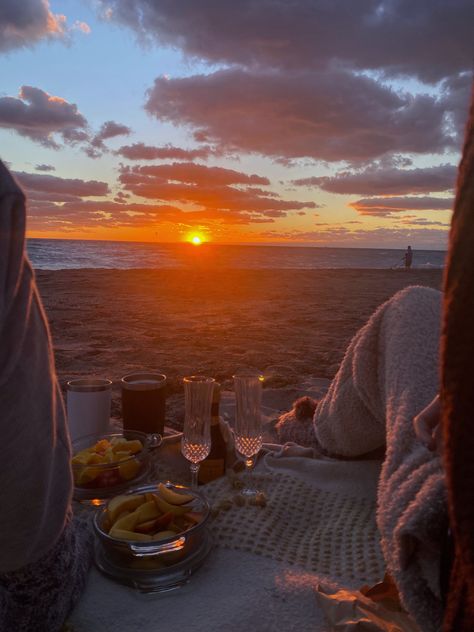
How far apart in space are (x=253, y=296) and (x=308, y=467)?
845cm

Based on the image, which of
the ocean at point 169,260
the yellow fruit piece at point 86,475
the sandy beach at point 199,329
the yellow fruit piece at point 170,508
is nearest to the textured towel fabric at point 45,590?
the yellow fruit piece at point 170,508

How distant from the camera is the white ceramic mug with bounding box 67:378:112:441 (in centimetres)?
244

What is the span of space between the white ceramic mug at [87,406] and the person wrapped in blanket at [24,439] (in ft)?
3.61

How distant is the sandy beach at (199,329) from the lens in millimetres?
4559

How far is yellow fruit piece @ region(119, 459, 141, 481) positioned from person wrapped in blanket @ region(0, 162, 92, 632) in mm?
665

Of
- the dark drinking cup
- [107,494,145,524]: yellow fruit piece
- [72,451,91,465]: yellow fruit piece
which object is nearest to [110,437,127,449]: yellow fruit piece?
[72,451,91,465]: yellow fruit piece

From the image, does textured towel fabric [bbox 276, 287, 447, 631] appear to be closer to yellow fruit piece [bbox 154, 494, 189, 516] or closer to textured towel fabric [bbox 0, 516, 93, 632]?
yellow fruit piece [bbox 154, 494, 189, 516]

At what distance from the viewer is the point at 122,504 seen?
5.74ft

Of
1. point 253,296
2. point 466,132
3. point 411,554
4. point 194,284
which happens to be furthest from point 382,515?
point 194,284

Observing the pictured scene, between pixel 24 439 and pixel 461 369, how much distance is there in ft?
2.61

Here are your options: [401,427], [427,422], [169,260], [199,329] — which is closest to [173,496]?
[401,427]

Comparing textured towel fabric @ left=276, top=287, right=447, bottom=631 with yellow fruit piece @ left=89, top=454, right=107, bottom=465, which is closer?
textured towel fabric @ left=276, top=287, right=447, bottom=631

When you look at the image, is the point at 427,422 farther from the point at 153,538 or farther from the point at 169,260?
the point at 169,260

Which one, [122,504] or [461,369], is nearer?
[461,369]
